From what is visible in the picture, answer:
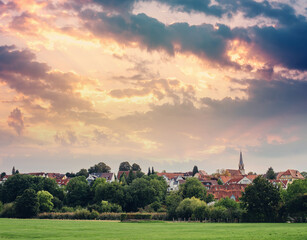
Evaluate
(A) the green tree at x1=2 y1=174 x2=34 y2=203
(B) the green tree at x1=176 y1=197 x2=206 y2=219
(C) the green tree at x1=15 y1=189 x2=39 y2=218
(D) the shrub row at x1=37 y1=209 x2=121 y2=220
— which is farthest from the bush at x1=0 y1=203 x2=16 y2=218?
(B) the green tree at x1=176 y1=197 x2=206 y2=219

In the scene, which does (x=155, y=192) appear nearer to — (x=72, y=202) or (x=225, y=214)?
(x=72, y=202)

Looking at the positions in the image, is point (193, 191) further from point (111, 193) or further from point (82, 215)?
point (82, 215)

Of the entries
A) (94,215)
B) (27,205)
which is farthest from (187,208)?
(27,205)

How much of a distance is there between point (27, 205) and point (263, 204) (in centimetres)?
7149

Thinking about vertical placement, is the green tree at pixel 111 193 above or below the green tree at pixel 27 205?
above

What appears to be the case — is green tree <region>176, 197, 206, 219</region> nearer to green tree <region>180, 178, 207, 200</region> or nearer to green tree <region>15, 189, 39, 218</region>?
green tree <region>180, 178, 207, 200</region>

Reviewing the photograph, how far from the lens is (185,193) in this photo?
433 ft

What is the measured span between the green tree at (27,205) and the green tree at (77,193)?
27293 mm

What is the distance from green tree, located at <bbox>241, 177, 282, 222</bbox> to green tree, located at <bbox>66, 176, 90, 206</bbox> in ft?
254

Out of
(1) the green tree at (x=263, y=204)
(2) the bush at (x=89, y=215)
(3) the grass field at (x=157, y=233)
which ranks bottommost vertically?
(2) the bush at (x=89, y=215)

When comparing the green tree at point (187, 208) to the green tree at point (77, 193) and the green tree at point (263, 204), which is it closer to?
the green tree at point (263, 204)

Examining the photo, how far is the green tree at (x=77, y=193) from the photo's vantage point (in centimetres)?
15062

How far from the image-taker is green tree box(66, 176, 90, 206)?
15062 centimetres

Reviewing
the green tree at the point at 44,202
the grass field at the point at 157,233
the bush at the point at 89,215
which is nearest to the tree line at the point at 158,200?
the green tree at the point at 44,202
